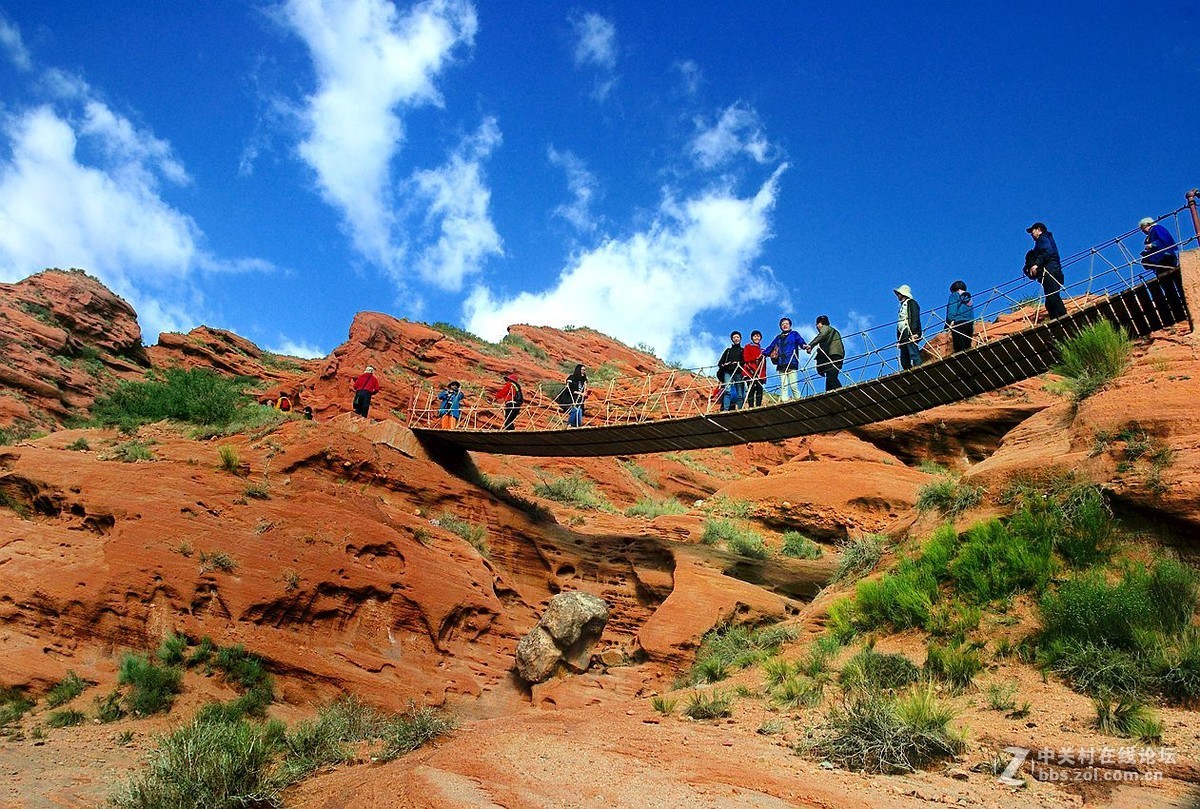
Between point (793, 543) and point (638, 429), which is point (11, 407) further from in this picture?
point (793, 543)

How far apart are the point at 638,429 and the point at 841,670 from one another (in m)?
6.75

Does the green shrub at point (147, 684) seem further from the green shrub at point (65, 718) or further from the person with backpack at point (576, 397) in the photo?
the person with backpack at point (576, 397)

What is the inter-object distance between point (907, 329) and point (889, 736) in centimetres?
753

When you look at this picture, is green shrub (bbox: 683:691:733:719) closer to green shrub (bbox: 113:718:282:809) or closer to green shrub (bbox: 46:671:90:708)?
green shrub (bbox: 113:718:282:809)

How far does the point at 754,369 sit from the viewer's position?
15.1m

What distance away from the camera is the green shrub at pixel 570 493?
20859 millimetres

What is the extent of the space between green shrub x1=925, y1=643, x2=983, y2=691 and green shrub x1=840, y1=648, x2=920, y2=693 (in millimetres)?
189

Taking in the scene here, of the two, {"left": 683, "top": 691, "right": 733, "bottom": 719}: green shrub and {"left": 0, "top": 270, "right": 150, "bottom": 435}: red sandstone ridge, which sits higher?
{"left": 0, "top": 270, "right": 150, "bottom": 435}: red sandstone ridge

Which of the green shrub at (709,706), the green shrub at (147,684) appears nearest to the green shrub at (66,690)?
the green shrub at (147,684)

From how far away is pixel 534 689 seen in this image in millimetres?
12117

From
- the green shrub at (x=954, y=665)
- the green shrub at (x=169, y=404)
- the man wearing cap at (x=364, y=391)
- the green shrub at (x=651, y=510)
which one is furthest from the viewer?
the green shrub at (x=651, y=510)

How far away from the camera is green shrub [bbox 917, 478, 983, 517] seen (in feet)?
34.4

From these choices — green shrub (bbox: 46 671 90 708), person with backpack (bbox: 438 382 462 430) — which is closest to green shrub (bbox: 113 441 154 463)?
green shrub (bbox: 46 671 90 708)

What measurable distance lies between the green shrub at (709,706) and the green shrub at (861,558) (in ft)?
11.0
